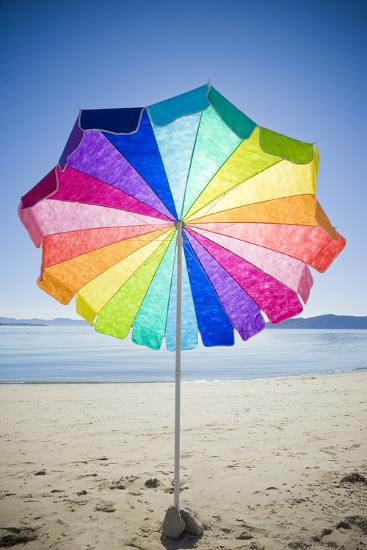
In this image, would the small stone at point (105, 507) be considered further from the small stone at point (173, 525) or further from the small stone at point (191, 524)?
the small stone at point (191, 524)

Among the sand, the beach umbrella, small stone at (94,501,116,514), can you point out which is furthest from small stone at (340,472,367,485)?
small stone at (94,501,116,514)

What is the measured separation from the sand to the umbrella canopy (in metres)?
1.77

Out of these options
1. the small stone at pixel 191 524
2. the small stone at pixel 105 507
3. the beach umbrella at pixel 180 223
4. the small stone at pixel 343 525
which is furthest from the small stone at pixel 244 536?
the small stone at pixel 105 507

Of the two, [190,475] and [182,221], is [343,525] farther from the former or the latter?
[182,221]

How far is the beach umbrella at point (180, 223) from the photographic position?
8.25 feet

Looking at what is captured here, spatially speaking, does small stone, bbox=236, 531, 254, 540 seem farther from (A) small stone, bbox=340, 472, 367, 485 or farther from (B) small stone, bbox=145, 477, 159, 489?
(A) small stone, bbox=340, 472, 367, 485

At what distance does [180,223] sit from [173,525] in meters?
2.71

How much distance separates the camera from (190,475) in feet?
15.4

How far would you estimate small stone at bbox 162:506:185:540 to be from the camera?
322 cm

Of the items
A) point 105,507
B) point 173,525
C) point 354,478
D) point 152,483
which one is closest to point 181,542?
point 173,525

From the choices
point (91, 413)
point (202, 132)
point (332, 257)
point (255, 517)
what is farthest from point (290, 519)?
point (91, 413)

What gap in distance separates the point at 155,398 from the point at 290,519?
7.39m

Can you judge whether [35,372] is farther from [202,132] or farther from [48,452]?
[202,132]

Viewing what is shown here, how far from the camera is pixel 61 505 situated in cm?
384
